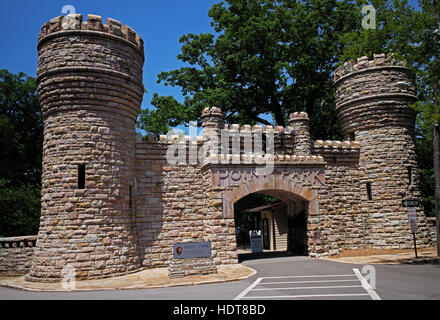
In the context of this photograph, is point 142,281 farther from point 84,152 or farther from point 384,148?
point 384,148

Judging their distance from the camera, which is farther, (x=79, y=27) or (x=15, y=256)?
(x=15, y=256)

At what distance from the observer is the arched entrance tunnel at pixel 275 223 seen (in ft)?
50.7

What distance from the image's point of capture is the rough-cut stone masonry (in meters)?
14.3

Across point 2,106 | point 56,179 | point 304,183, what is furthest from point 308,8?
point 2,106

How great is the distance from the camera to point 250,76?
25.0 meters

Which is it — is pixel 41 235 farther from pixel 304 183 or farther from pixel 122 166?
pixel 304 183

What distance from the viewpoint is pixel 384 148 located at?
16.6m

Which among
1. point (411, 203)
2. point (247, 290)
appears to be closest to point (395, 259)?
point (411, 203)

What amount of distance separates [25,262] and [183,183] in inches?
282

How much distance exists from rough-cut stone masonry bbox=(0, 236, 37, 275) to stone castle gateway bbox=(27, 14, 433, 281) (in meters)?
3.07

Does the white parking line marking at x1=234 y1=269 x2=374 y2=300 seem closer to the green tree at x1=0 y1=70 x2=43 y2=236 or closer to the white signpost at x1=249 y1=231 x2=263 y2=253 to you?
the white signpost at x1=249 y1=231 x2=263 y2=253

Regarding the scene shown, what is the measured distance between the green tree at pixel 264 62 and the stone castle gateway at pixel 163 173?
8.03 m

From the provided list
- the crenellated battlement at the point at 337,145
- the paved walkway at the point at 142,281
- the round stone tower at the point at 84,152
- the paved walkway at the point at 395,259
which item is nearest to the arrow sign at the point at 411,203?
the paved walkway at the point at 395,259

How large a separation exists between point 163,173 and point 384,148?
33.9 feet
